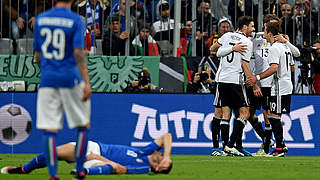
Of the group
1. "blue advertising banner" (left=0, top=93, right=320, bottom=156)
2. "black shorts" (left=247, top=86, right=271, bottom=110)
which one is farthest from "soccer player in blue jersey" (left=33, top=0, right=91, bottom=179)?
"blue advertising banner" (left=0, top=93, right=320, bottom=156)

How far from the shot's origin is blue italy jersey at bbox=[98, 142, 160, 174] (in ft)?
29.3

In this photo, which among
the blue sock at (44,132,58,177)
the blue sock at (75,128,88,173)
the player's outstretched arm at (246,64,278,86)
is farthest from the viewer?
the player's outstretched arm at (246,64,278,86)

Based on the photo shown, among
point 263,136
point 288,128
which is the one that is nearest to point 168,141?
point 263,136

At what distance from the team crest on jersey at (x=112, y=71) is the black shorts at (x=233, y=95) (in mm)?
2575

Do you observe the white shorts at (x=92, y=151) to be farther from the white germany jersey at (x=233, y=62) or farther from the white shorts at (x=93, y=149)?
the white germany jersey at (x=233, y=62)

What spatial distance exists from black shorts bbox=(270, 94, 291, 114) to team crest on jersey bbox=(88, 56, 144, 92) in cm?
301

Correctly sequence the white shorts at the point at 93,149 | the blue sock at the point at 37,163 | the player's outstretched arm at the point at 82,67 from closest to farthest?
the player's outstretched arm at the point at 82,67 < the blue sock at the point at 37,163 < the white shorts at the point at 93,149

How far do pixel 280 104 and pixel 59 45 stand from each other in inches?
273

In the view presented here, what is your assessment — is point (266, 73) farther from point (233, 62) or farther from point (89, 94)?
point (89, 94)

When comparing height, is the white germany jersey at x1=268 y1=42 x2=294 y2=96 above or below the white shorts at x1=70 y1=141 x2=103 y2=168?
above

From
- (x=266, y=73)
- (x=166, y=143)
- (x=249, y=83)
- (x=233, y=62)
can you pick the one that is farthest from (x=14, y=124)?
(x=166, y=143)

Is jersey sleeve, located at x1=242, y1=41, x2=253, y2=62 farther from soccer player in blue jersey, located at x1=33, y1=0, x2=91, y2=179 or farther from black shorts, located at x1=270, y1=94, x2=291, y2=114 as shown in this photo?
soccer player in blue jersey, located at x1=33, y1=0, x2=91, y2=179

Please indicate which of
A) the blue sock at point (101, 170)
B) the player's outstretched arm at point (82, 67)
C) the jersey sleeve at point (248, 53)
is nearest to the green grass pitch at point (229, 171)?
the blue sock at point (101, 170)

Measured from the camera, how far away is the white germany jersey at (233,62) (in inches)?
518
